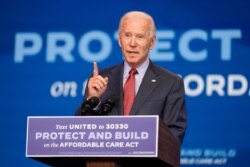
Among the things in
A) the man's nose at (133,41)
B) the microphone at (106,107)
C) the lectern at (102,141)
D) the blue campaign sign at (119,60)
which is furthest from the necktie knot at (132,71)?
the blue campaign sign at (119,60)

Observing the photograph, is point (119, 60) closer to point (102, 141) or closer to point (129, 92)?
point (129, 92)

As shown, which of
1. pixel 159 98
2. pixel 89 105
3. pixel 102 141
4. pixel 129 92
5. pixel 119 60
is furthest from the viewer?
pixel 119 60

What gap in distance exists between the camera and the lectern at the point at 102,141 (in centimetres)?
265

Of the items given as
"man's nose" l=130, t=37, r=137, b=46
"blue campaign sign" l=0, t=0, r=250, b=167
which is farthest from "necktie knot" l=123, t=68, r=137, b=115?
"blue campaign sign" l=0, t=0, r=250, b=167

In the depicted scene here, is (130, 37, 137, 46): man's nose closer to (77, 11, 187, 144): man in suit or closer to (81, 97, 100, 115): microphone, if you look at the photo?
(77, 11, 187, 144): man in suit

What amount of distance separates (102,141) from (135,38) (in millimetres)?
680

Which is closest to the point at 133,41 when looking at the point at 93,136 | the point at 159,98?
the point at 159,98

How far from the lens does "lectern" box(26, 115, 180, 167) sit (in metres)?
2.65

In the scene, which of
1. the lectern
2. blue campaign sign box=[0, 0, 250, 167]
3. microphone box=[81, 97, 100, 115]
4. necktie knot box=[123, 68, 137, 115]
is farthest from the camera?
blue campaign sign box=[0, 0, 250, 167]

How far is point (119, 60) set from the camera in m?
4.96

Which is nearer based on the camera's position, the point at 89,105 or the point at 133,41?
the point at 89,105

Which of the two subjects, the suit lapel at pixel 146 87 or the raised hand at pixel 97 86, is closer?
the raised hand at pixel 97 86

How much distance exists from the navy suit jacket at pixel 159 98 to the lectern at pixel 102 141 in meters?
0.26

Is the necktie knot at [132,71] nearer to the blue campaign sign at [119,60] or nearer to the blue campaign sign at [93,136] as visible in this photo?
the blue campaign sign at [93,136]
